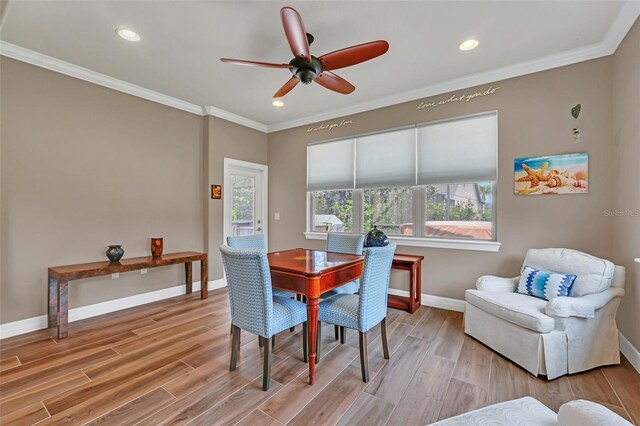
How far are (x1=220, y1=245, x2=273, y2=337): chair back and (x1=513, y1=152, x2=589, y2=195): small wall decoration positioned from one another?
2885 millimetres

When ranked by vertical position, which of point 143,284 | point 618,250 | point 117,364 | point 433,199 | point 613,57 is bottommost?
point 117,364

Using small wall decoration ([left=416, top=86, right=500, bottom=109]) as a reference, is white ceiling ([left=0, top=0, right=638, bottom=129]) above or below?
above

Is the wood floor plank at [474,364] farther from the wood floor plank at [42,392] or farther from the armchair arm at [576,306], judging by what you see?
the wood floor plank at [42,392]

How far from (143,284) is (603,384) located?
186 inches

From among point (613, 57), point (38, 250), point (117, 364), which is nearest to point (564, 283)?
point (613, 57)

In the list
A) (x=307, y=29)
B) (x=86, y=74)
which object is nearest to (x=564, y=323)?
(x=307, y=29)

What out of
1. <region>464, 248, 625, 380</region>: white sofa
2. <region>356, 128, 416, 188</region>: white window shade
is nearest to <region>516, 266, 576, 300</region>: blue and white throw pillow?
<region>464, 248, 625, 380</region>: white sofa

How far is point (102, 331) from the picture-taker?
116 inches

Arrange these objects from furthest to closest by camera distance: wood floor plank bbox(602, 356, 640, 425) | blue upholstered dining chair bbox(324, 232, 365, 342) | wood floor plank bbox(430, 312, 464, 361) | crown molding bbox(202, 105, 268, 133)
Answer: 1. crown molding bbox(202, 105, 268, 133)
2. blue upholstered dining chair bbox(324, 232, 365, 342)
3. wood floor plank bbox(430, 312, 464, 361)
4. wood floor plank bbox(602, 356, 640, 425)

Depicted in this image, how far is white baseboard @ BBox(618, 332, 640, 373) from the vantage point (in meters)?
2.20

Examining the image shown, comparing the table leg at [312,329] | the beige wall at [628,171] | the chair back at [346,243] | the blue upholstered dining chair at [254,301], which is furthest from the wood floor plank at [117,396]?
the beige wall at [628,171]

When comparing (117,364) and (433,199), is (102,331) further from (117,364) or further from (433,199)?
(433,199)

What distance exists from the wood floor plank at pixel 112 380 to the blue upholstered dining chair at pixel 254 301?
614mm

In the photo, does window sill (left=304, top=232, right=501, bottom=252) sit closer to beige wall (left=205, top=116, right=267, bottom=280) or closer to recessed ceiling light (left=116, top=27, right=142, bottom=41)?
beige wall (left=205, top=116, right=267, bottom=280)
